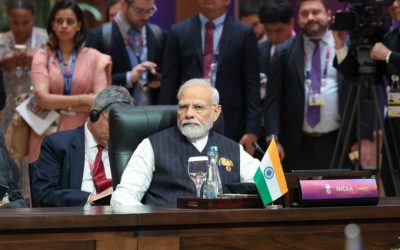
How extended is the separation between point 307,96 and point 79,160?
219cm

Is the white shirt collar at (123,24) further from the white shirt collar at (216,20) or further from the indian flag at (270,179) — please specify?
the indian flag at (270,179)

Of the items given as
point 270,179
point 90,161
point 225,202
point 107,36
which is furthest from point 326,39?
point 225,202

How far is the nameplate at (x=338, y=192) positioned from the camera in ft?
13.4

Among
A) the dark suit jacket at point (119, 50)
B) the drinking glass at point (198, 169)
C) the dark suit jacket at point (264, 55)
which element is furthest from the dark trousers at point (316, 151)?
the drinking glass at point (198, 169)

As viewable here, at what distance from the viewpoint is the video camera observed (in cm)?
652

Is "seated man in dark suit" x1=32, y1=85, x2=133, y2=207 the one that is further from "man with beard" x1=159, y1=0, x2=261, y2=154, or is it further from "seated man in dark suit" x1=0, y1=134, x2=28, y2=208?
"man with beard" x1=159, y1=0, x2=261, y2=154

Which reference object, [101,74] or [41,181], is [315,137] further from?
[41,181]

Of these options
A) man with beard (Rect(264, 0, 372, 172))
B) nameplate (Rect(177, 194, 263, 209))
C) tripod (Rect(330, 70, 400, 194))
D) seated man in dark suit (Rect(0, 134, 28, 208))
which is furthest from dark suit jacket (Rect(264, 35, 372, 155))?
nameplate (Rect(177, 194, 263, 209))

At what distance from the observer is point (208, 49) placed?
716cm

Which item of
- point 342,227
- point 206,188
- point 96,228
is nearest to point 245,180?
point 206,188

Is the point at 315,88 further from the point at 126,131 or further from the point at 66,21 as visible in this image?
the point at 126,131

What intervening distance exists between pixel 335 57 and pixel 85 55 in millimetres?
1704

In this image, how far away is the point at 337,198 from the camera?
162 inches

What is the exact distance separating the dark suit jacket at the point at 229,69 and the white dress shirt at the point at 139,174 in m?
2.00
